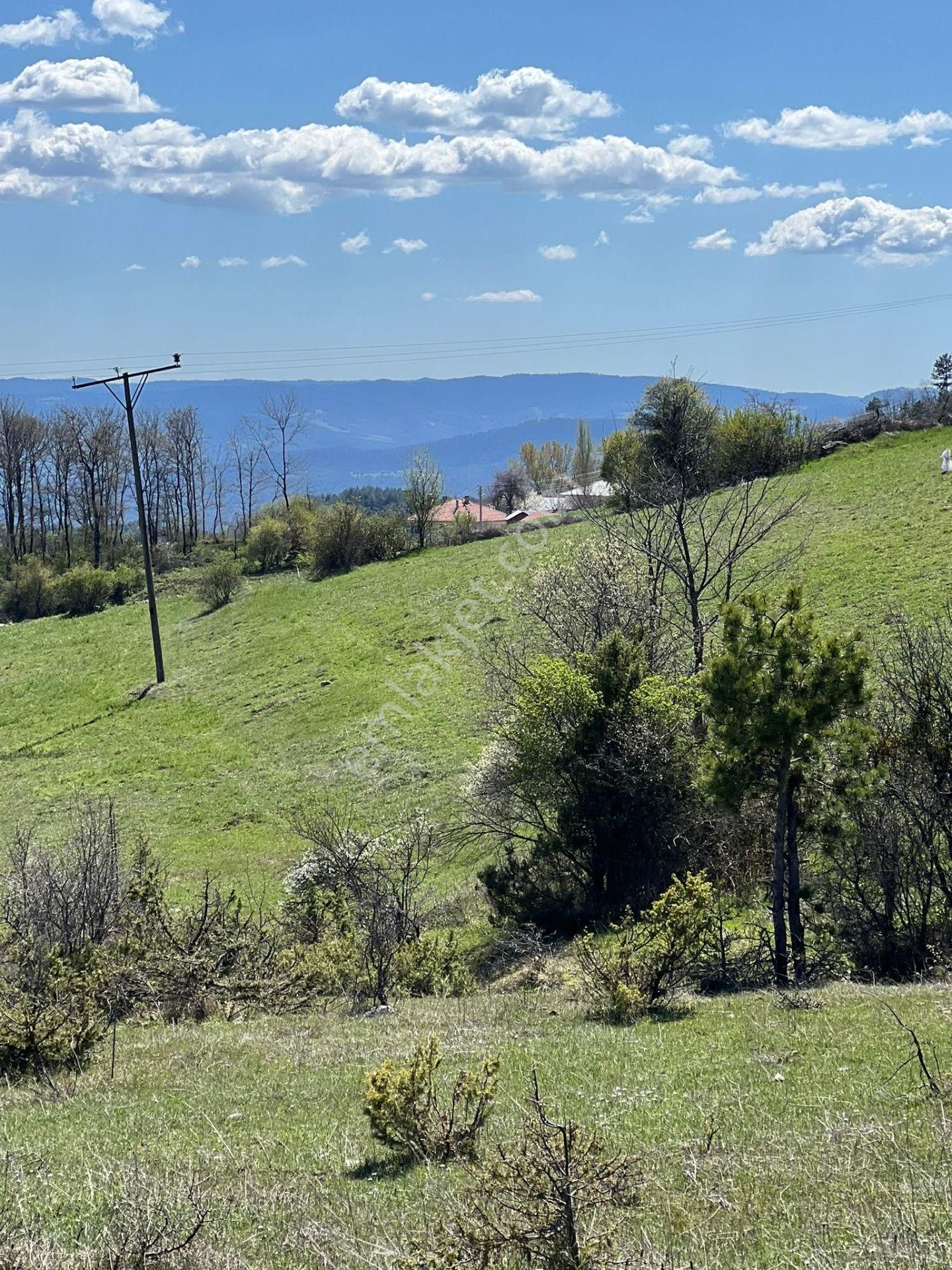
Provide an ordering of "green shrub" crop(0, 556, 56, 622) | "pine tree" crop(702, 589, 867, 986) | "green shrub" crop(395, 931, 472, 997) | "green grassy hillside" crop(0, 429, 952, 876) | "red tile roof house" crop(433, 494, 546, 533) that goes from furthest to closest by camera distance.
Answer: "red tile roof house" crop(433, 494, 546, 533)
"green shrub" crop(0, 556, 56, 622)
"green grassy hillside" crop(0, 429, 952, 876)
"green shrub" crop(395, 931, 472, 997)
"pine tree" crop(702, 589, 867, 986)

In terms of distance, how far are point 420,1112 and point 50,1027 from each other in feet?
16.5

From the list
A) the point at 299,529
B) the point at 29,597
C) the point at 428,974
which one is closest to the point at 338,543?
the point at 299,529

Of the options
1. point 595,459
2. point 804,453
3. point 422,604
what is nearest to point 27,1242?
point 422,604

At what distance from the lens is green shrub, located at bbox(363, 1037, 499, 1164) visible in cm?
681

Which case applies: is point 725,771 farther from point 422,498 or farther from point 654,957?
point 422,498

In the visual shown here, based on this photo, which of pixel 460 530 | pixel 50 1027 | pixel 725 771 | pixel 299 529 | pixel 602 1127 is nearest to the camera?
pixel 602 1127

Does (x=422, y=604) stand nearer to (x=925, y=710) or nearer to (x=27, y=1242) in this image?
(x=925, y=710)

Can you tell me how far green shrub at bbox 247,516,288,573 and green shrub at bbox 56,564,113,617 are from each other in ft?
29.8

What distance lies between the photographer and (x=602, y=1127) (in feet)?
22.8

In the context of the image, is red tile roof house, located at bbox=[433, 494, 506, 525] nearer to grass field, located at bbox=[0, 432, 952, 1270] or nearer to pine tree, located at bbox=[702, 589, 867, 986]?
grass field, located at bbox=[0, 432, 952, 1270]

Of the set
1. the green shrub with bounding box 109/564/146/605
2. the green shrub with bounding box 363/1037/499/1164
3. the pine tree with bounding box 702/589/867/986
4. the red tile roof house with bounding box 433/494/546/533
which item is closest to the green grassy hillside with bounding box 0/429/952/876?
the green shrub with bounding box 109/564/146/605

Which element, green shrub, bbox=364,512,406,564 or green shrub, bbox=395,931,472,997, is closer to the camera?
green shrub, bbox=395,931,472,997

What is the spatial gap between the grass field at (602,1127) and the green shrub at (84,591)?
5660 centimetres

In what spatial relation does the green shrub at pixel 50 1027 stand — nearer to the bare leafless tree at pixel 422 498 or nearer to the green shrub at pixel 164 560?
the bare leafless tree at pixel 422 498
